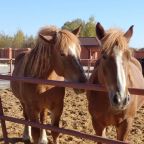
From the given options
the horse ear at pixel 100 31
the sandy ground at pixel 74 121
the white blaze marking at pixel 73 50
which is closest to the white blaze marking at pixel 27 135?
the sandy ground at pixel 74 121

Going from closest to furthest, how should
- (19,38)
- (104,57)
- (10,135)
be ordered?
(104,57)
(10,135)
(19,38)

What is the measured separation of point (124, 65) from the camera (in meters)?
3.00

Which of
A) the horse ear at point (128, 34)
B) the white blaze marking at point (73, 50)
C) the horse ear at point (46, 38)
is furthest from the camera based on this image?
the horse ear at point (46, 38)

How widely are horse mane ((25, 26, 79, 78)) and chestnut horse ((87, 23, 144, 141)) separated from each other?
2.16ft

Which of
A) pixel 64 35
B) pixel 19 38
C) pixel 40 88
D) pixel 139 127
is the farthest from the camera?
pixel 19 38

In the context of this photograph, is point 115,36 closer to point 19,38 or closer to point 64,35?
point 64,35

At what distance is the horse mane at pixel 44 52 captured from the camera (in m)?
4.25

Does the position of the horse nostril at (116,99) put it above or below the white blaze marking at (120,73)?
below

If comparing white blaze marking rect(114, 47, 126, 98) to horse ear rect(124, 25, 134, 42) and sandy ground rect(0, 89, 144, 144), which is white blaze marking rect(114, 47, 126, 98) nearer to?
horse ear rect(124, 25, 134, 42)

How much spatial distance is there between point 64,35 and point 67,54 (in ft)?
1.03

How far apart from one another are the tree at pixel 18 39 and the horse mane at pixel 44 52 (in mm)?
64555

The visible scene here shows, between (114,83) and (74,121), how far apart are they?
4.11m

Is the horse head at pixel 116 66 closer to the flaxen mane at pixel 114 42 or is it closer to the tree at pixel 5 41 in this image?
the flaxen mane at pixel 114 42

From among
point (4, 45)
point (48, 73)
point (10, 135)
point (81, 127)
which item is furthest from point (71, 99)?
point (4, 45)
